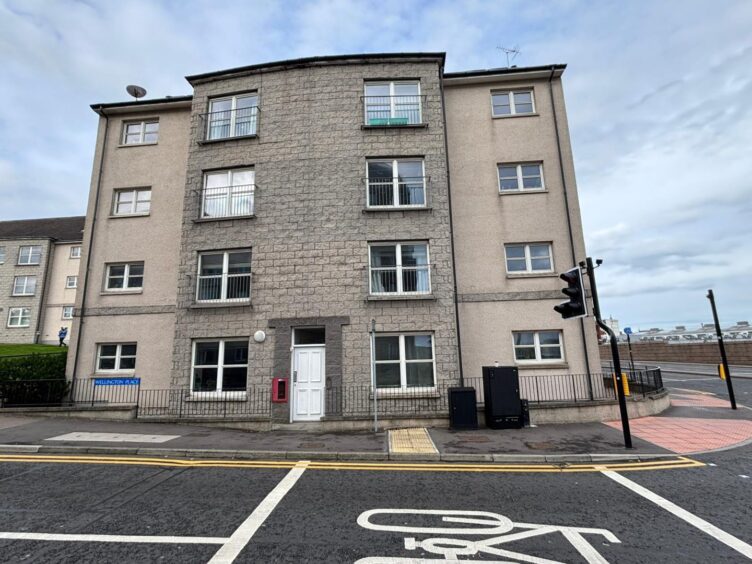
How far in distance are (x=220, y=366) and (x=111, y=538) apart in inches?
341

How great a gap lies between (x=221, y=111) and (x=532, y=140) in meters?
11.9

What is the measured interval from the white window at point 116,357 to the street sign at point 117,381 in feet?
1.31

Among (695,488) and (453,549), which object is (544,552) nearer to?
(453,549)

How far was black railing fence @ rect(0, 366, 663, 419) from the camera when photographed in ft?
38.5

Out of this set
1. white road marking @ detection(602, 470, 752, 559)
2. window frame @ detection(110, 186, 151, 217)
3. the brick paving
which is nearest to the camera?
white road marking @ detection(602, 470, 752, 559)

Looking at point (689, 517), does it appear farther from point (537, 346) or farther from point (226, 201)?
point (226, 201)

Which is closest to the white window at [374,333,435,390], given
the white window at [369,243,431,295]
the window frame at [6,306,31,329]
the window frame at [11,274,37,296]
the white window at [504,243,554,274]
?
the white window at [369,243,431,295]

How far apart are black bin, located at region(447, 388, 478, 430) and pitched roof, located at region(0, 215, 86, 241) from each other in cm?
4196

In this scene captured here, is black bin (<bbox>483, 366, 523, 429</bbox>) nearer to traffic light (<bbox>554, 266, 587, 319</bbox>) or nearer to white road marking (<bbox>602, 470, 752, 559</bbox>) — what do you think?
traffic light (<bbox>554, 266, 587, 319</bbox>)

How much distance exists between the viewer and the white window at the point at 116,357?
13.9m

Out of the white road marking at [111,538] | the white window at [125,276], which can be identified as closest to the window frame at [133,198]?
the white window at [125,276]

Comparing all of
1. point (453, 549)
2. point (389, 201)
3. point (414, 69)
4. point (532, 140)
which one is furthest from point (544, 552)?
point (414, 69)

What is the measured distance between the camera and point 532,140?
14.3 m

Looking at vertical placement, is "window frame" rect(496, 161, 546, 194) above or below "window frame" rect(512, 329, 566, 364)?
above
